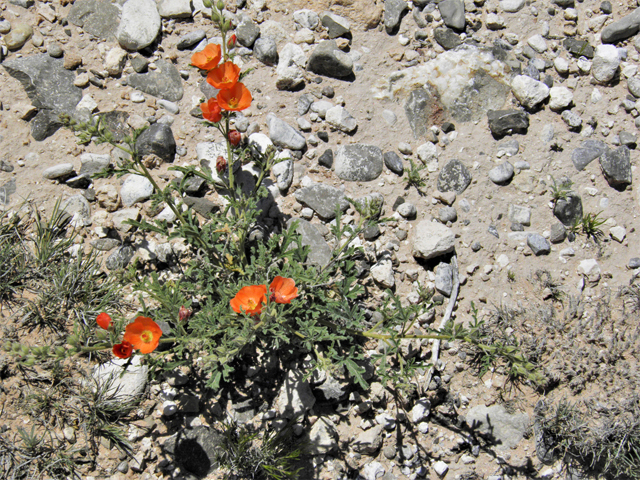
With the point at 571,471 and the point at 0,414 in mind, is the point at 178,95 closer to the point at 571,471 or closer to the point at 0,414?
the point at 0,414

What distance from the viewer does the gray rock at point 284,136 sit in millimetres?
3961

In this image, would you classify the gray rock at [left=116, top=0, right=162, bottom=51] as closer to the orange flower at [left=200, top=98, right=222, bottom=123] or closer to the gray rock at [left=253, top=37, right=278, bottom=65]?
the gray rock at [left=253, top=37, right=278, bottom=65]

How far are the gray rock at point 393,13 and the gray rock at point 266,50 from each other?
3.50 ft

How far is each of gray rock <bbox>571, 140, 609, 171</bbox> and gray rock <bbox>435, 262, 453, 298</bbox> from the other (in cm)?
154

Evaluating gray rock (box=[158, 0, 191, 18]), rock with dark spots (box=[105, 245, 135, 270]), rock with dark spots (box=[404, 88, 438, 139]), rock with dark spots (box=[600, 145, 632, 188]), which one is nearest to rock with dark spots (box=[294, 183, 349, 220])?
rock with dark spots (box=[404, 88, 438, 139])

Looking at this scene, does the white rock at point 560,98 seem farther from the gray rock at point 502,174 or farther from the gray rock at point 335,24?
the gray rock at point 335,24

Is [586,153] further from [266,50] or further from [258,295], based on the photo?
[258,295]

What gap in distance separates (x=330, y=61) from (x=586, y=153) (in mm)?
2377

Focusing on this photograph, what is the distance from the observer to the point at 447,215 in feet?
12.7

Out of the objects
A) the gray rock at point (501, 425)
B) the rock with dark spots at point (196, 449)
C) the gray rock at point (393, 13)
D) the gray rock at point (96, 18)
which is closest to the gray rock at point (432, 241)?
the gray rock at point (501, 425)

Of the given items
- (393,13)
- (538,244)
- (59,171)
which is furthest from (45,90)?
(538,244)

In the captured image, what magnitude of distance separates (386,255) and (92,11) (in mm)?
3434

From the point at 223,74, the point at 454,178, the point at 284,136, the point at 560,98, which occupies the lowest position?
the point at 454,178

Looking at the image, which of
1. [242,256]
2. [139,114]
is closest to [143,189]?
[139,114]
